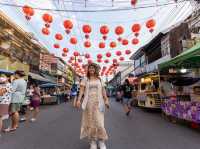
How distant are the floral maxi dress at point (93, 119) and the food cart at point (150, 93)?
31.3ft

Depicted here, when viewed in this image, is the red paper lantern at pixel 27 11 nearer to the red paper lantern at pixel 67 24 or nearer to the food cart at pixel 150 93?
the red paper lantern at pixel 67 24

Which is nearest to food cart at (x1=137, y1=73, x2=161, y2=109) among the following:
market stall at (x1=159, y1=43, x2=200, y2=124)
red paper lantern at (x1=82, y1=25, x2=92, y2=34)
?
market stall at (x1=159, y1=43, x2=200, y2=124)

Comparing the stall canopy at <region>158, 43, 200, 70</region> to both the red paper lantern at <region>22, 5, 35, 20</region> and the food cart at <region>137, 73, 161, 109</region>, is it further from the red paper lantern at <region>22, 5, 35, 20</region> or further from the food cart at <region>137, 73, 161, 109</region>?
the red paper lantern at <region>22, 5, 35, 20</region>

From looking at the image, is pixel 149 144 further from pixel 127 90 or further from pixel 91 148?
pixel 127 90

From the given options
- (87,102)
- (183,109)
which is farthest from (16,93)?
(183,109)

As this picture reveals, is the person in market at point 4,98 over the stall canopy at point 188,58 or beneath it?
beneath

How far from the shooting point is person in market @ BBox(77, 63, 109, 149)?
461 centimetres

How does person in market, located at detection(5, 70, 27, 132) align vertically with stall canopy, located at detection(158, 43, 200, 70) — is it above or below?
below

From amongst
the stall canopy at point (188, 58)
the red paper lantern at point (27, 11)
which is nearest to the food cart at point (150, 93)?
the stall canopy at point (188, 58)

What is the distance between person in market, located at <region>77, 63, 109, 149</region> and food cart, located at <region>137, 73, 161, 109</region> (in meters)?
9.46

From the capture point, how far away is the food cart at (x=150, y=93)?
1380 cm

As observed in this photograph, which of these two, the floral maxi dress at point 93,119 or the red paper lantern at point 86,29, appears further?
the red paper lantern at point 86,29

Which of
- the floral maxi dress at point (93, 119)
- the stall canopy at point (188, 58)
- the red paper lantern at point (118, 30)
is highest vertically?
the red paper lantern at point (118, 30)

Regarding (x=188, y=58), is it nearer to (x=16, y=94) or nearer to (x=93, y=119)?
(x=93, y=119)
